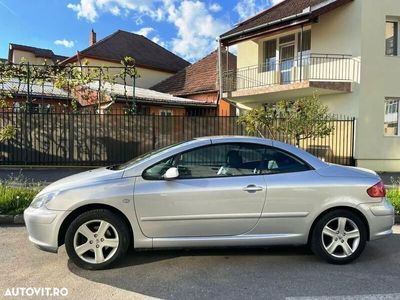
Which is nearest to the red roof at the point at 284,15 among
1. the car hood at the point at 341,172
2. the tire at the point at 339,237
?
the car hood at the point at 341,172

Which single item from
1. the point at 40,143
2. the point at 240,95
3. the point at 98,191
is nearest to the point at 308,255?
the point at 98,191

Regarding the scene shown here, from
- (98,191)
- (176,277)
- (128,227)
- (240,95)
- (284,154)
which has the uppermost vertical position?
(240,95)

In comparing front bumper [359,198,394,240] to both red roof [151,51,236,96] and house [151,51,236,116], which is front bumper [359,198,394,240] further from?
red roof [151,51,236,96]

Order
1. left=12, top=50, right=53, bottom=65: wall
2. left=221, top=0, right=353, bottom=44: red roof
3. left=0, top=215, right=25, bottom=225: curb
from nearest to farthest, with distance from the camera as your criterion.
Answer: left=0, top=215, right=25, bottom=225: curb < left=221, top=0, right=353, bottom=44: red roof < left=12, top=50, right=53, bottom=65: wall

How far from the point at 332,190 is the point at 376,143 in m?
10.7

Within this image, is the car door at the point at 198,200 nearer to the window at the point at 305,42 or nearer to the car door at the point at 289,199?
the car door at the point at 289,199

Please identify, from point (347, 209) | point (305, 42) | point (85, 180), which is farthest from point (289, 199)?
point (305, 42)

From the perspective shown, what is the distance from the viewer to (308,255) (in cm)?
529

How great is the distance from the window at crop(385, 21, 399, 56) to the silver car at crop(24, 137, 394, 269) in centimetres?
1163

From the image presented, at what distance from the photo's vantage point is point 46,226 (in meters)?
4.61

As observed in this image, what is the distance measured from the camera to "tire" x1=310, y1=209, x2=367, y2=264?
4945 mm

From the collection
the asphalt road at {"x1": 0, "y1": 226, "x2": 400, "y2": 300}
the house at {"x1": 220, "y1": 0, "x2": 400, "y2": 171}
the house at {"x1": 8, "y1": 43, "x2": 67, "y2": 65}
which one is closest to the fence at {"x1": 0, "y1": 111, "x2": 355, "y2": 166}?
the house at {"x1": 220, "y1": 0, "x2": 400, "y2": 171}

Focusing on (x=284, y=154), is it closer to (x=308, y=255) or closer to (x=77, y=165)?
(x=308, y=255)

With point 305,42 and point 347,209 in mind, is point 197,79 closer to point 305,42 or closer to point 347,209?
point 305,42
